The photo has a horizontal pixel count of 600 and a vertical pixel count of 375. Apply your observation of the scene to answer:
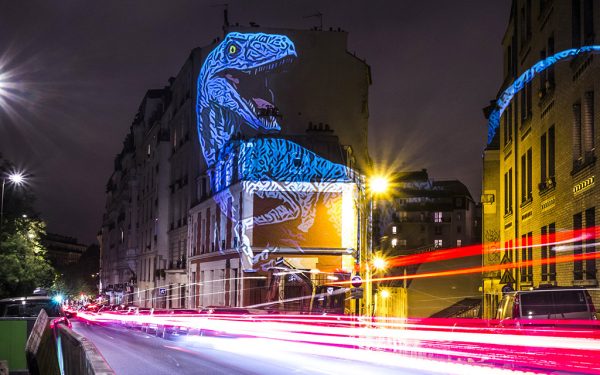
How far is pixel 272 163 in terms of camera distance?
137 ft

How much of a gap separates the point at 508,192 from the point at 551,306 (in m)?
18.2

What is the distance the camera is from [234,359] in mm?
19719

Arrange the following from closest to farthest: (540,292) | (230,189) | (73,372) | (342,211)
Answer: (73,372)
(540,292)
(342,211)
(230,189)

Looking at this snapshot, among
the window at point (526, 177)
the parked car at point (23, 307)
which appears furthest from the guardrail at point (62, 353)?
the window at point (526, 177)

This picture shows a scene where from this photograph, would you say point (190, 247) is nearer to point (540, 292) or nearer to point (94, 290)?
point (540, 292)

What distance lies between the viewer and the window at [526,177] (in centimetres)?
2986

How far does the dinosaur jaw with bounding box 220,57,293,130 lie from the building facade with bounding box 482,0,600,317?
15021 millimetres

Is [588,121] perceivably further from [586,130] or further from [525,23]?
[525,23]

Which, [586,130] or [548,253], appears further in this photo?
[548,253]

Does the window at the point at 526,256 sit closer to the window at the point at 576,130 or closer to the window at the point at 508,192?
the window at the point at 508,192

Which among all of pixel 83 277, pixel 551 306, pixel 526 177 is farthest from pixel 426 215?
pixel 551 306

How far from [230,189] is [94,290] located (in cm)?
12475

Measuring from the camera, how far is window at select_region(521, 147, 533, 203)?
29.9 meters

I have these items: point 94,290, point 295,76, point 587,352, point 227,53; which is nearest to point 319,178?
point 295,76
